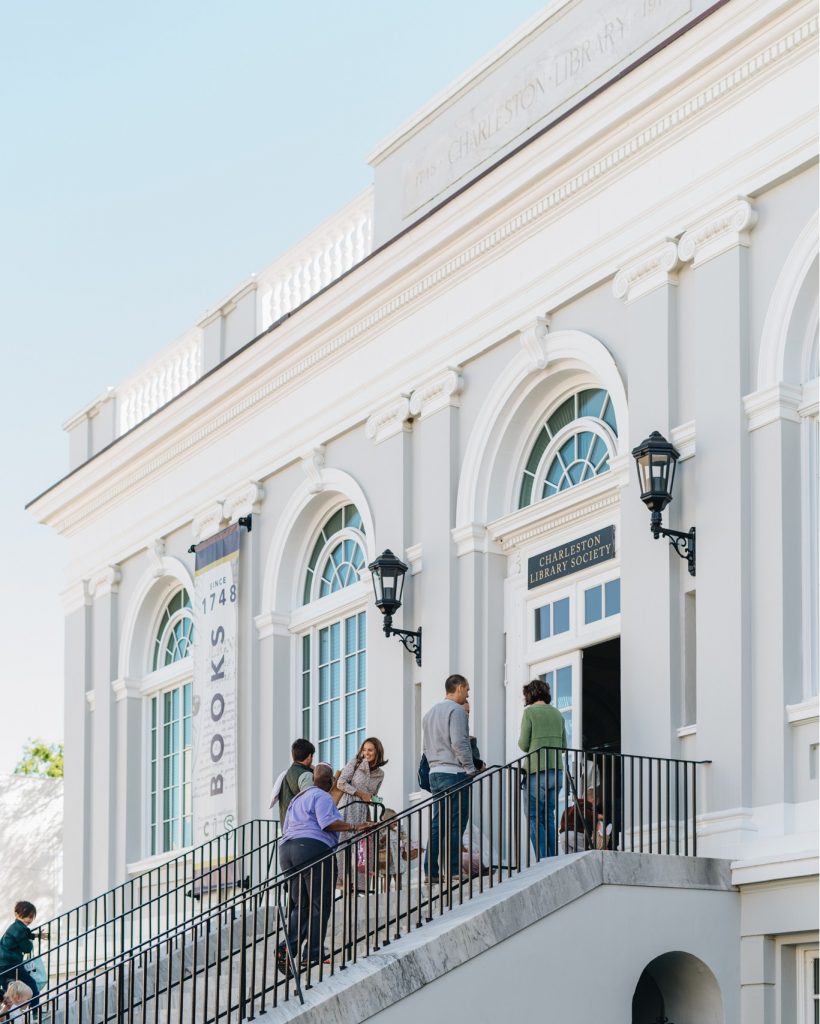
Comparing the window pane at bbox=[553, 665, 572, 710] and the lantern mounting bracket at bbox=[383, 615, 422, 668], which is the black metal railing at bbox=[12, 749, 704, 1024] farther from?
the lantern mounting bracket at bbox=[383, 615, 422, 668]

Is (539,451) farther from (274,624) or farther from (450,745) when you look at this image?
(274,624)

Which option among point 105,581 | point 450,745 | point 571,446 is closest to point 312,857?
point 450,745

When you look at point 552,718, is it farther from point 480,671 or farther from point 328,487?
point 328,487

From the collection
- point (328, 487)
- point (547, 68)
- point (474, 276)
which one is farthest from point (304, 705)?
point (547, 68)

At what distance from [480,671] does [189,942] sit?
145 inches

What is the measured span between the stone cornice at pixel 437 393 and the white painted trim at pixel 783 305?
4143 millimetres

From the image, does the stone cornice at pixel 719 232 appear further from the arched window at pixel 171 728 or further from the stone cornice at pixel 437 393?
the arched window at pixel 171 728

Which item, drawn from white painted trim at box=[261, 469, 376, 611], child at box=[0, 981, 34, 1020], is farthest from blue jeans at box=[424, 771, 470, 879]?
white painted trim at box=[261, 469, 376, 611]

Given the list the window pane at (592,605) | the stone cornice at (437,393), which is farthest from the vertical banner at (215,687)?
the window pane at (592,605)

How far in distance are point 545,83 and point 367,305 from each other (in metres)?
3.23

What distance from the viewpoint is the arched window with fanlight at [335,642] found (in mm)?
19198

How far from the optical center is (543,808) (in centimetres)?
1391

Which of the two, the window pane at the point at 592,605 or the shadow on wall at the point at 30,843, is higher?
the window pane at the point at 592,605

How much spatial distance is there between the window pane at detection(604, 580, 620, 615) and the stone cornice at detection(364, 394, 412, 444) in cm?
339
